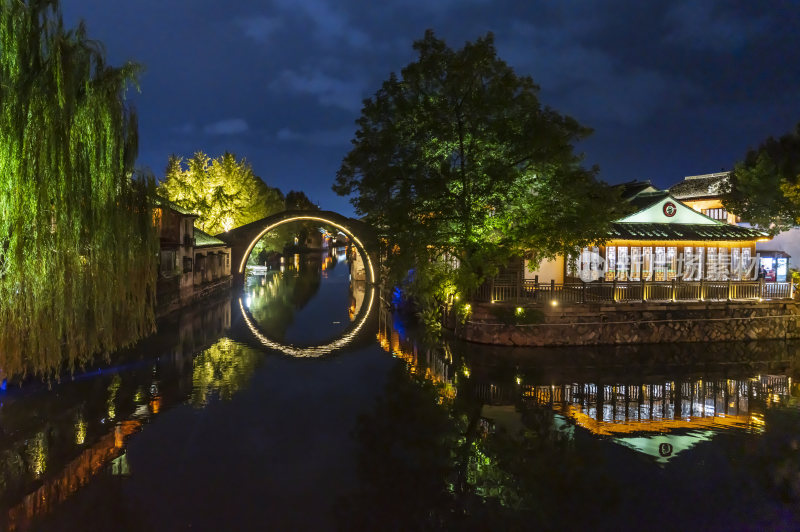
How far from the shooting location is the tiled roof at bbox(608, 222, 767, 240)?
25.3 metres

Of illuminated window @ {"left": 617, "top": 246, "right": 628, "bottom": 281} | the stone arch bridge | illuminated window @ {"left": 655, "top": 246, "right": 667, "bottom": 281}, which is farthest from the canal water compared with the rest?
the stone arch bridge

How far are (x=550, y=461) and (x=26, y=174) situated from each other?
11.9 metres

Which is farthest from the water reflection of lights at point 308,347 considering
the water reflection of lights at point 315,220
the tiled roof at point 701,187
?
the tiled roof at point 701,187

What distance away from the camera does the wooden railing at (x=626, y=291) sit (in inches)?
829

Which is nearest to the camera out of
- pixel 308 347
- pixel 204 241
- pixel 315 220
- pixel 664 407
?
pixel 664 407

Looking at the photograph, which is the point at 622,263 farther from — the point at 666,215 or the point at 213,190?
the point at 213,190

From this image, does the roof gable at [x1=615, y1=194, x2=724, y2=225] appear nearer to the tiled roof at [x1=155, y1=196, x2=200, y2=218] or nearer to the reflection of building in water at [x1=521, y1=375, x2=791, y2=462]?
the reflection of building in water at [x1=521, y1=375, x2=791, y2=462]

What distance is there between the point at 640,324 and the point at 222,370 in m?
17.1

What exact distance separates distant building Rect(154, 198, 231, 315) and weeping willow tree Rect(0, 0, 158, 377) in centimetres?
1474

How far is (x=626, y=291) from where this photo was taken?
22016 mm

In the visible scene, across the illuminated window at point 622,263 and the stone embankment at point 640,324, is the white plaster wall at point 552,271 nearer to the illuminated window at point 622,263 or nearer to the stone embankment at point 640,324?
the illuminated window at point 622,263

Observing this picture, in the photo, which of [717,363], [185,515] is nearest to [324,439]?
[185,515]

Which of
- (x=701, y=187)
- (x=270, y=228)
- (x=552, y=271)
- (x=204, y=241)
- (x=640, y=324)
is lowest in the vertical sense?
(x=640, y=324)

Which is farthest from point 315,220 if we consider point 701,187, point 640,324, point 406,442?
point 406,442
